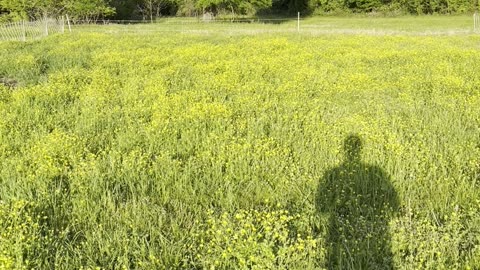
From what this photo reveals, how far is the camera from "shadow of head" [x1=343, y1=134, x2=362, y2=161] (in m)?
5.70

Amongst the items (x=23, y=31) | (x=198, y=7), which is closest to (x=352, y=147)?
(x=23, y=31)

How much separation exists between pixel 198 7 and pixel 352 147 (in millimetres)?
56115

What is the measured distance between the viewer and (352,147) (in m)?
6.05

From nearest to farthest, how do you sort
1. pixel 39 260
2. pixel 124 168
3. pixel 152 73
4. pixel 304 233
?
pixel 39 260 → pixel 304 233 → pixel 124 168 → pixel 152 73

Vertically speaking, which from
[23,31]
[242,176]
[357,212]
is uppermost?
[23,31]

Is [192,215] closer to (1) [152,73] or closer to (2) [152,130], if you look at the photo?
(2) [152,130]

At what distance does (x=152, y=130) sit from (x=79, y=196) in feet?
7.52

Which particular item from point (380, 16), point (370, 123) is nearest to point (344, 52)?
point (370, 123)

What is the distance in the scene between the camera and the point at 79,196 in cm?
461

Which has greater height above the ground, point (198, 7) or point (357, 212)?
point (198, 7)

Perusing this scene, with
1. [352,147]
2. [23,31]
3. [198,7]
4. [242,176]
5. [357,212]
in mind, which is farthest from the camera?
[198,7]

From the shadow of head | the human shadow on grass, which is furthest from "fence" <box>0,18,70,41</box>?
the human shadow on grass

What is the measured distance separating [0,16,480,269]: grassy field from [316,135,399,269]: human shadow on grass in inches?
0.8

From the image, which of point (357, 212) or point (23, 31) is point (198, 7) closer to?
point (23, 31)
